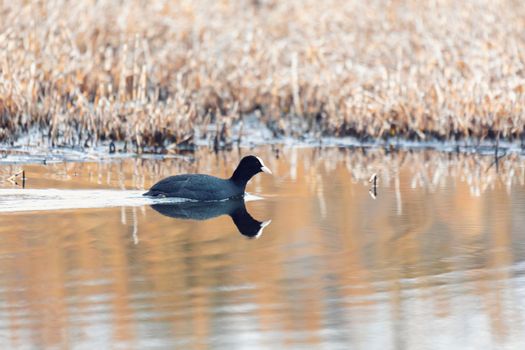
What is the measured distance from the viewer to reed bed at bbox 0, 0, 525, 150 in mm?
18248

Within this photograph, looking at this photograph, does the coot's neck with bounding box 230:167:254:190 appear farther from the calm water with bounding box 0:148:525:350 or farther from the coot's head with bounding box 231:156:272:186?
the calm water with bounding box 0:148:525:350

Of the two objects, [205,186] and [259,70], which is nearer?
[205,186]

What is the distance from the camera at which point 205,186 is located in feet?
43.2

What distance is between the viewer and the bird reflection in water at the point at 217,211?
37.6ft

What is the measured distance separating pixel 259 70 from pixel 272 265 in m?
12.7

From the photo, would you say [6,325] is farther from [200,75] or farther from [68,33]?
[200,75]

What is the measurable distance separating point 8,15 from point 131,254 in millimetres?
12087

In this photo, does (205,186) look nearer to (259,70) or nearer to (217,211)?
(217,211)

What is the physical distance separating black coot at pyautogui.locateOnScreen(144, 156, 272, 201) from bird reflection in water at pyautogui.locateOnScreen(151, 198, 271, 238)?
3.2 inches

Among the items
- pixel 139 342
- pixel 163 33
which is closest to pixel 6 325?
pixel 139 342

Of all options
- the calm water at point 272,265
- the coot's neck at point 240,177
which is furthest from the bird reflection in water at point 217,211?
the coot's neck at point 240,177

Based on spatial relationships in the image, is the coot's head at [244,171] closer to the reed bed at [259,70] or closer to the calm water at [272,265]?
the calm water at [272,265]

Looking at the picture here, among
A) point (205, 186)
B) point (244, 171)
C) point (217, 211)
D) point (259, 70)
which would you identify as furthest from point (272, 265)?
point (259, 70)

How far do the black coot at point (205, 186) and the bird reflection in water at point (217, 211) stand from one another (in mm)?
80
